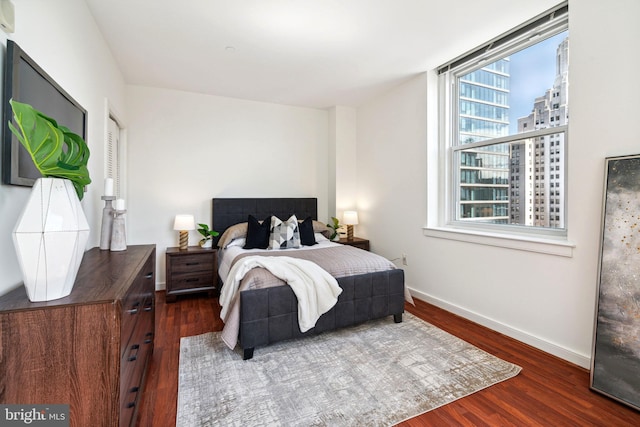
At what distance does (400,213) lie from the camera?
13.0 ft

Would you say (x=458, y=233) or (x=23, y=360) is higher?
(x=458, y=233)

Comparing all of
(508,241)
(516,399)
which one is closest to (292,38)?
(508,241)

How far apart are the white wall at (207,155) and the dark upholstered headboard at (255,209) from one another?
0.16m

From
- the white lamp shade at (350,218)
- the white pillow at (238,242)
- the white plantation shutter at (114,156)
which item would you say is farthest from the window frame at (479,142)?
the white plantation shutter at (114,156)

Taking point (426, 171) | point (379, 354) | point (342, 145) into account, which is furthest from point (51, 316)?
point (342, 145)

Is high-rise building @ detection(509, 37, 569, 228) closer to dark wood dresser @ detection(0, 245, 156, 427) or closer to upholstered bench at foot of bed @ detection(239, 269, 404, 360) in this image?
upholstered bench at foot of bed @ detection(239, 269, 404, 360)

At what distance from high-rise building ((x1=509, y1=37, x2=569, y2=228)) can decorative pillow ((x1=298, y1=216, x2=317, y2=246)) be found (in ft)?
7.19

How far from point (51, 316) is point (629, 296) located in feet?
9.39

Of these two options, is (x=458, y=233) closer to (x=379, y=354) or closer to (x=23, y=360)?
(x=379, y=354)

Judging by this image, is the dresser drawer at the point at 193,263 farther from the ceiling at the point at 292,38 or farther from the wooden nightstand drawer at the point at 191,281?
the ceiling at the point at 292,38

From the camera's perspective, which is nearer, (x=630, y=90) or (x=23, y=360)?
(x=23, y=360)

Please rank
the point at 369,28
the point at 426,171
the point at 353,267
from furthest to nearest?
the point at 426,171 → the point at 353,267 → the point at 369,28

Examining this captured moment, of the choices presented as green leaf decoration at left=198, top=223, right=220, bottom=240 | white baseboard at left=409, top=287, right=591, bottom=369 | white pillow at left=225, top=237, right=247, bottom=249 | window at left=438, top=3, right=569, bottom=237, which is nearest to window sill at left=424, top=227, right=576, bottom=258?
window at left=438, top=3, right=569, bottom=237

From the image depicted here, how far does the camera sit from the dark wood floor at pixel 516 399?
1672 millimetres
